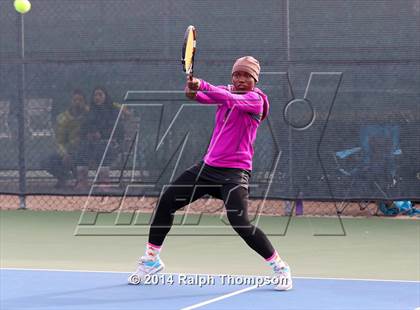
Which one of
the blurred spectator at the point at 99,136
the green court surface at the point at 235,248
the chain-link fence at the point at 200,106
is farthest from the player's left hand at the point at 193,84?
the blurred spectator at the point at 99,136

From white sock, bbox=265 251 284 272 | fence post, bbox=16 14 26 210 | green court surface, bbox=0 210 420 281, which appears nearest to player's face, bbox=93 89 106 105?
fence post, bbox=16 14 26 210

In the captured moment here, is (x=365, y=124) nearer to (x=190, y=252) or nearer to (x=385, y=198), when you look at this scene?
(x=385, y=198)

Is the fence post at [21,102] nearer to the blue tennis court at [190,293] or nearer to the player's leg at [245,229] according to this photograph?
the blue tennis court at [190,293]

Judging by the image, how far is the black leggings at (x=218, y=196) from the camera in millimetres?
6941

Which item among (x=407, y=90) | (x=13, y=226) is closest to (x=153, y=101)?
(x=13, y=226)

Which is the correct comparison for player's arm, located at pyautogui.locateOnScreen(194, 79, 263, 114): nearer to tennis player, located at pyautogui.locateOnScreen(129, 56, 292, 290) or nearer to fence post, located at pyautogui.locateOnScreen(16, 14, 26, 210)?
tennis player, located at pyautogui.locateOnScreen(129, 56, 292, 290)

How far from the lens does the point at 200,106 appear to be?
11.1 meters

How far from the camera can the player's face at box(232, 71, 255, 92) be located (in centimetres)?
697

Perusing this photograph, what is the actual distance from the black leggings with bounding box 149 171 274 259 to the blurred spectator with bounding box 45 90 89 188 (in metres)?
4.58

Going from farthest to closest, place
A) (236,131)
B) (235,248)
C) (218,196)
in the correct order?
(235,248) < (218,196) < (236,131)

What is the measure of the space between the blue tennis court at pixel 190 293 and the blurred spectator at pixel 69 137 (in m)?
3.99

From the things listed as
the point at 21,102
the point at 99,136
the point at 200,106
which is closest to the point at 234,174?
the point at 200,106

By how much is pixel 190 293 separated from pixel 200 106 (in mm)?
4485

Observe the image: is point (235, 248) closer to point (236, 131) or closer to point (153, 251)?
point (153, 251)
